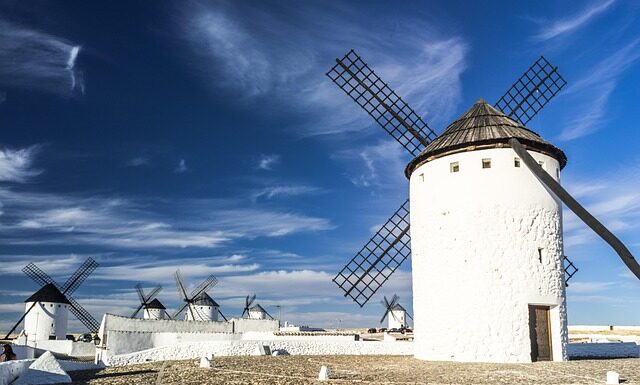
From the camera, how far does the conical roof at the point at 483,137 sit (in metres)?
15.3

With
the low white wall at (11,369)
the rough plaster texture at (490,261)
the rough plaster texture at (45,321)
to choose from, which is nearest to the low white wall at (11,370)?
the low white wall at (11,369)

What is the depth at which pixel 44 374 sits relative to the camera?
9906 mm

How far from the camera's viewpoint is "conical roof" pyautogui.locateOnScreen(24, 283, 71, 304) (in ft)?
133

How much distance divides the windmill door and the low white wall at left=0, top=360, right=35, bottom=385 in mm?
12994

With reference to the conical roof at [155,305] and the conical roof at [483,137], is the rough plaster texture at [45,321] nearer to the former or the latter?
the conical roof at [155,305]

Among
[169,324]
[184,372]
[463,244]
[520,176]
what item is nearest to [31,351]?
[169,324]

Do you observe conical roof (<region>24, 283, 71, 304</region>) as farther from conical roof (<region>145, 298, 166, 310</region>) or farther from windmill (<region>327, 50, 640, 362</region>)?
Result: windmill (<region>327, 50, 640, 362</region>)

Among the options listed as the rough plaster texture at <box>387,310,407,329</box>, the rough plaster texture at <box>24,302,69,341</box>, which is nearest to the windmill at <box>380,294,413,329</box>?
the rough plaster texture at <box>387,310,407,329</box>

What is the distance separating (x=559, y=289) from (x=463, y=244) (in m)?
3.28

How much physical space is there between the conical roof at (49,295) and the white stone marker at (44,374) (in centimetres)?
3518

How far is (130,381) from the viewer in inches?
376

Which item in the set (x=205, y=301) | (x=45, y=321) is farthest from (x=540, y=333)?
(x=205, y=301)

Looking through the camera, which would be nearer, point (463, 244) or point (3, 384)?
point (3, 384)

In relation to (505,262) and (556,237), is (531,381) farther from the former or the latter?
(556,237)
